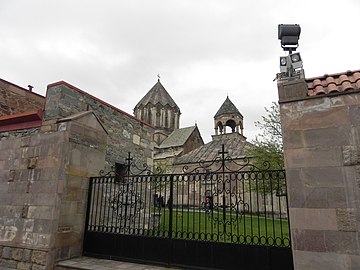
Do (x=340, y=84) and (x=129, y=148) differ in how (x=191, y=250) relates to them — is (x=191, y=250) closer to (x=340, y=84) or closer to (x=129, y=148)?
(x=340, y=84)

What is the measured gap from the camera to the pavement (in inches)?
207

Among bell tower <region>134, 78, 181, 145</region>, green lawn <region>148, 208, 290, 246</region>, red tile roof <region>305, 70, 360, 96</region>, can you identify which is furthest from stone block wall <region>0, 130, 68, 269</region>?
bell tower <region>134, 78, 181, 145</region>

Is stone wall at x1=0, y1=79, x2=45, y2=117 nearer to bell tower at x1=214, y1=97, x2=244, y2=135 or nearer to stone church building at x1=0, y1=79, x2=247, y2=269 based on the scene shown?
stone church building at x1=0, y1=79, x2=247, y2=269

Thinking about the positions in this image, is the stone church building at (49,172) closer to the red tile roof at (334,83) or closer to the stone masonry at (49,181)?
the stone masonry at (49,181)

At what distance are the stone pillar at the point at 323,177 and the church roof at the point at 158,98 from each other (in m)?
39.8

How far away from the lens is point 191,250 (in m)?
5.25

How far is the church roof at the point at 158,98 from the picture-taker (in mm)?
44000

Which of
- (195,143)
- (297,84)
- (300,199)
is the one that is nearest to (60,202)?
(300,199)

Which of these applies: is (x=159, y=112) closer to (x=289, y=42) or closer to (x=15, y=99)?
(x=15, y=99)

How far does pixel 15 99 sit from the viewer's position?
9492 mm

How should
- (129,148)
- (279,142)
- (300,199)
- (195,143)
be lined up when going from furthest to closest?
1. (195,143)
2. (279,142)
3. (129,148)
4. (300,199)

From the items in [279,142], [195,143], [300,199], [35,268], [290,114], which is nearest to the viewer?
[300,199]

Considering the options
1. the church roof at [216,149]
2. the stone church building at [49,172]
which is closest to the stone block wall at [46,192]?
the stone church building at [49,172]

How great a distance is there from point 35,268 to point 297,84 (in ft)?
21.2
